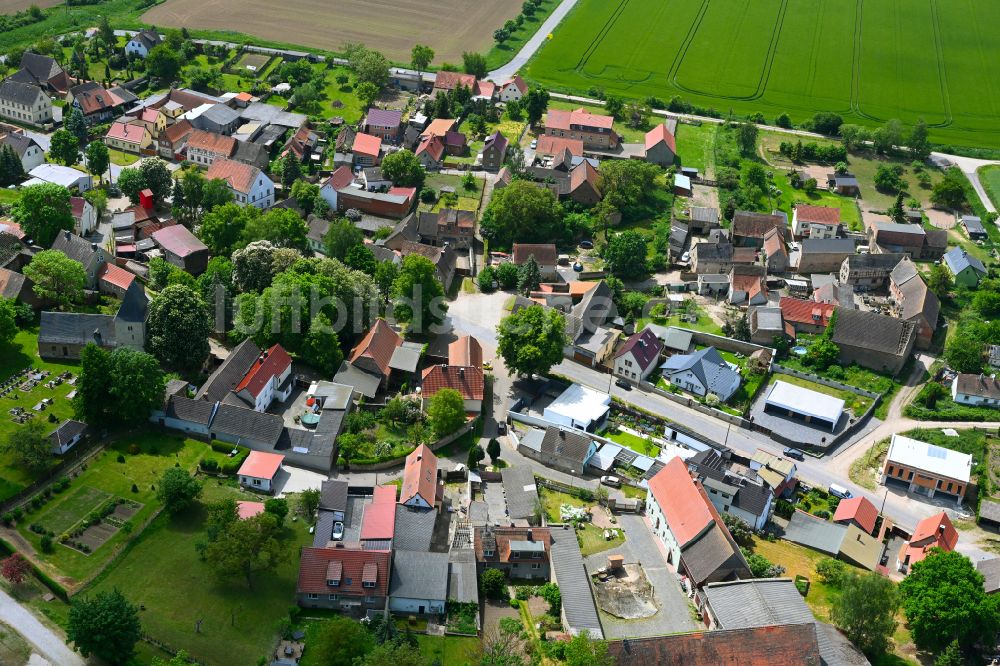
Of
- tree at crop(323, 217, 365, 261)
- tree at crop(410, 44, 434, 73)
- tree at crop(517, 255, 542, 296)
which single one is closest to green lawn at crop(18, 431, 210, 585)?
tree at crop(323, 217, 365, 261)

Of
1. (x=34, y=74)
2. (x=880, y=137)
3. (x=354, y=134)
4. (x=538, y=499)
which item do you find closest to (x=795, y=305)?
(x=538, y=499)

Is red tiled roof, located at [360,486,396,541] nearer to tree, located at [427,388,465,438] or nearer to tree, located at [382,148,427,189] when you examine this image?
tree, located at [427,388,465,438]

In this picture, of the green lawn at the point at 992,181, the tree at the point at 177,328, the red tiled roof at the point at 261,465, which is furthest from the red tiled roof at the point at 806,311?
the tree at the point at 177,328

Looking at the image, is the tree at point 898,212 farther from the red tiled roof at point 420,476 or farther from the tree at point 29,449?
the tree at point 29,449

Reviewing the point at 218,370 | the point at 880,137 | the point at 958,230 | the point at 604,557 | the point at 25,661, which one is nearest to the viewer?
the point at 25,661

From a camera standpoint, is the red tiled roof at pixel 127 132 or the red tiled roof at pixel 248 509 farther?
the red tiled roof at pixel 127 132

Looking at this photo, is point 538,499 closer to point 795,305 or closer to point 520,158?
point 795,305
